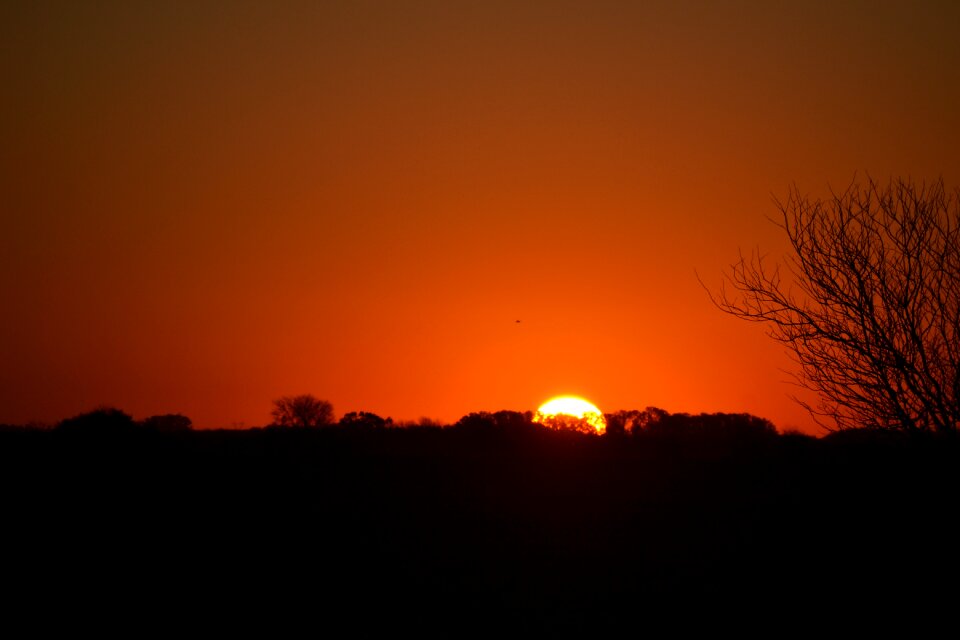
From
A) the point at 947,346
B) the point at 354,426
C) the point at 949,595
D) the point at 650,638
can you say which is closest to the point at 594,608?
the point at 650,638

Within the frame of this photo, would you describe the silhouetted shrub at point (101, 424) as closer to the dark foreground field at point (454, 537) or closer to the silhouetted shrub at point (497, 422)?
the dark foreground field at point (454, 537)

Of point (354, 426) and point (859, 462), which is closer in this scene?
point (859, 462)

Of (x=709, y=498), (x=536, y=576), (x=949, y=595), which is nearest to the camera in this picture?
(x=949, y=595)

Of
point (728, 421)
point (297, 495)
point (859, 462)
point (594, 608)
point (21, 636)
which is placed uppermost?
point (728, 421)

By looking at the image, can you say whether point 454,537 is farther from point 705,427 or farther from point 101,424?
point 705,427

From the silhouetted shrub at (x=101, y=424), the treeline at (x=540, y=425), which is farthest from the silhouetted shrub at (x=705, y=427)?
the silhouetted shrub at (x=101, y=424)

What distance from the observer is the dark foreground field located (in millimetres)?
14039

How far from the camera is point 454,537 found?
17922 millimetres

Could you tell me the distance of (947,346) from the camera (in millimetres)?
11719

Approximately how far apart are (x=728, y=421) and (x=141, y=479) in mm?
29248

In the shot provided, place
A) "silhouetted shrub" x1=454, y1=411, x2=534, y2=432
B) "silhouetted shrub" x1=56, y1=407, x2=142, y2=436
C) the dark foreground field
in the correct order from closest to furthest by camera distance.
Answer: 1. the dark foreground field
2. "silhouetted shrub" x1=56, y1=407, x2=142, y2=436
3. "silhouetted shrub" x1=454, y1=411, x2=534, y2=432

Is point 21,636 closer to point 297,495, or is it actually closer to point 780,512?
point 297,495

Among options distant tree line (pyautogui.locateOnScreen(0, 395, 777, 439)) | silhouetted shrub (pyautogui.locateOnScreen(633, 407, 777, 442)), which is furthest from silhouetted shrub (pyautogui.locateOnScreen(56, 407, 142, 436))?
silhouetted shrub (pyautogui.locateOnScreen(633, 407, 777, 442))

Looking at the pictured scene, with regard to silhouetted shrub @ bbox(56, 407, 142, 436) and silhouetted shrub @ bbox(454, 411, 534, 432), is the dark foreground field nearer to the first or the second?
silhouetted shrub @ bbox(56, 407, 142, 436)
